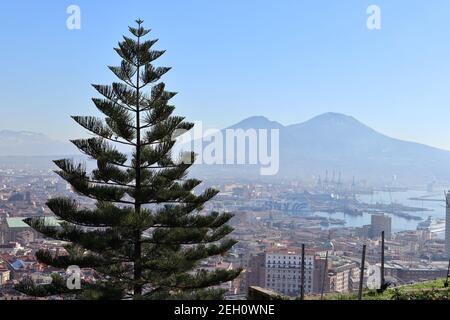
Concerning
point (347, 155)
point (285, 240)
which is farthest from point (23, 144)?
point (347, 155)

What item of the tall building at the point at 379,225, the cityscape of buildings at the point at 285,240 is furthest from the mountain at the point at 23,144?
the tall building at the point at 379,225

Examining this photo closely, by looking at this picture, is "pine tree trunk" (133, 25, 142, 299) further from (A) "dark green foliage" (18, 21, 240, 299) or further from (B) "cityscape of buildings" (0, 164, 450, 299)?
(B) "cityscape of buildings" (0, 164, 450, 299)

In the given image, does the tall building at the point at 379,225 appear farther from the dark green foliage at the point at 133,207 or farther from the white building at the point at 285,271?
the dark green foliage at the point at 133,207

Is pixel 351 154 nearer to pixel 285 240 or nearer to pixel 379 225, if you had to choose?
pixel 379 225

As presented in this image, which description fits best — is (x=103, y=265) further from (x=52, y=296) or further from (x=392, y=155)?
(x=392, y=155)
